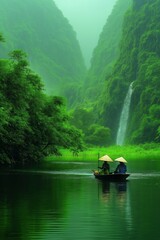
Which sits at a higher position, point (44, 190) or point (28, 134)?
point (28, 134)

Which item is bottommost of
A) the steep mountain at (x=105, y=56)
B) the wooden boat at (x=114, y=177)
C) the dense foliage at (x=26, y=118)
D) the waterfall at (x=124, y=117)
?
the wooden boat at (x=114, y=177)

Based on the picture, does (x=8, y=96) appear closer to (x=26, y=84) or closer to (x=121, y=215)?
(x=26, y=84)

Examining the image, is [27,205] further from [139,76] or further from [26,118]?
[139,76]

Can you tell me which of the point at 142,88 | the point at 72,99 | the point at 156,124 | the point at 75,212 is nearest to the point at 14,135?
the point at 75,212

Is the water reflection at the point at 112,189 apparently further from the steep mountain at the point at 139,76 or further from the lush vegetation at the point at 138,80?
the steep mountain at the point at 139,76

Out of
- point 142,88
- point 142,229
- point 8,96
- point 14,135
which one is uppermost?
point 142,88

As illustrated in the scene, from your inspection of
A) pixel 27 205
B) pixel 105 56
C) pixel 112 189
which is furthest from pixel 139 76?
pixel 27 205

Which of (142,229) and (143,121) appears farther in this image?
(143,121)

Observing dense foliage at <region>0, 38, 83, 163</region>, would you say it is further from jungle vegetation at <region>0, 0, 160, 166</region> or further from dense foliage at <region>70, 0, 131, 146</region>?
dense foliage at <region>70, 0, 131, 146</region>

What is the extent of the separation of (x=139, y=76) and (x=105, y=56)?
180 ft

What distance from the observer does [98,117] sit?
11506cm

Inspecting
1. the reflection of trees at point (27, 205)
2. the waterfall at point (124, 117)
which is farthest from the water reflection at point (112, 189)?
the waterfall at point (124, 117)

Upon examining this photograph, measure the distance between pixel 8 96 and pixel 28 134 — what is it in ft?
16.3

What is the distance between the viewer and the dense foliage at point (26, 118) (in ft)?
128
